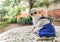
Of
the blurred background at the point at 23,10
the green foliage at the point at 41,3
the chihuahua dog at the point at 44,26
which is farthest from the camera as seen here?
the green foliage at the point at 41,3

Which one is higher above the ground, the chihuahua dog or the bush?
the chihuahua dog

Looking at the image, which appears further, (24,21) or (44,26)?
(24,21)

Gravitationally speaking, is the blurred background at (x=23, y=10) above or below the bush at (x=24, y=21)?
above

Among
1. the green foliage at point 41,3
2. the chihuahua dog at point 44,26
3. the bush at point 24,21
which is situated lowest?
the bush at point 24,21

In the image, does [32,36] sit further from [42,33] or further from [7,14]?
[7,14]

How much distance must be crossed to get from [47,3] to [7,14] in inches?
56.7

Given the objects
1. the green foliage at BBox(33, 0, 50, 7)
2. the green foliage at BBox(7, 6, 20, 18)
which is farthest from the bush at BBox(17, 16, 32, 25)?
the green foliage at BBox(33, 0, 50, 7)

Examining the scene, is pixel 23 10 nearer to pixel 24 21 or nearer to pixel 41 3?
pixel 24 21

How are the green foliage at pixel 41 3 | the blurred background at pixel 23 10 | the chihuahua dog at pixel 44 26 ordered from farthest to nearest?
the green foliage at pixel 41 3
the blurred background at pixel 23 10
the chihuahua dog at pixel 44 26

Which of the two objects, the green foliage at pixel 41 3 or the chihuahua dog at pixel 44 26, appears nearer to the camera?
the chihuahua dog at pixel 44 26

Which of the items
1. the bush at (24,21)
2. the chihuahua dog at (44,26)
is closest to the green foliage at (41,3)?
the bush at (24,21)

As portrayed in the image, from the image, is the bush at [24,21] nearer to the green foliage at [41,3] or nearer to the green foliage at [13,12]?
the green foliage at [13,12]

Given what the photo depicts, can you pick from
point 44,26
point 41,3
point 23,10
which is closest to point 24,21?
point 23,10

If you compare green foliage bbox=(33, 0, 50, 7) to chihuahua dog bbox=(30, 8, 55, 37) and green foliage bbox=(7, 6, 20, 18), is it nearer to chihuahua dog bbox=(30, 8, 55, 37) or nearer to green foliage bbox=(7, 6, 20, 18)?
green foliage bbox=(7, 6, 20, 18)
